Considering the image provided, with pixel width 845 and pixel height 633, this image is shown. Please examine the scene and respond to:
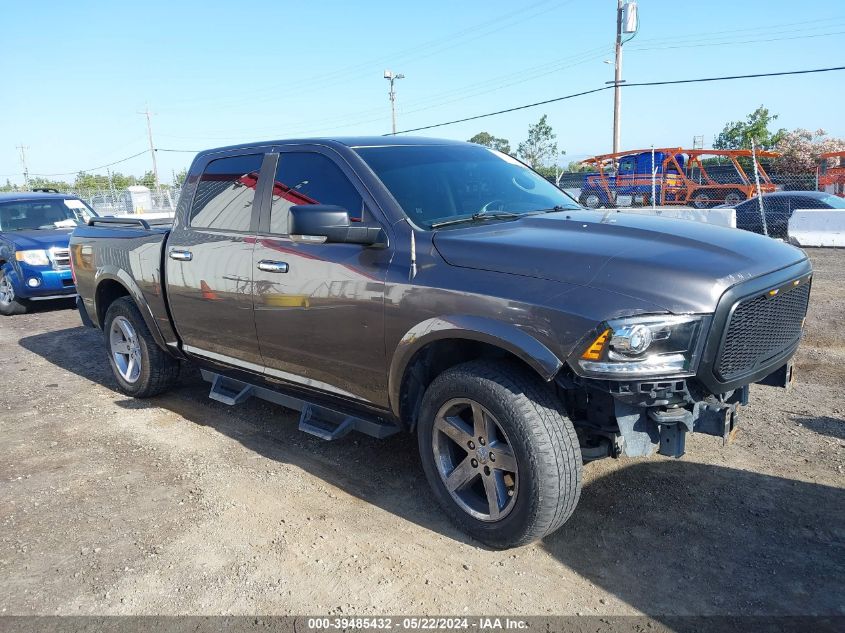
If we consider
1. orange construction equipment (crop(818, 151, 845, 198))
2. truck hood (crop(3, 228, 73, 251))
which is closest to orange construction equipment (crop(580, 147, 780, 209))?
orange construction equipment (crop(818, 151, 845, 198))

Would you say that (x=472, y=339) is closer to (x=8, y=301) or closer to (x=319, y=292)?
(x=319, y=292)

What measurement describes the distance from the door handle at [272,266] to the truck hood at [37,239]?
733cm

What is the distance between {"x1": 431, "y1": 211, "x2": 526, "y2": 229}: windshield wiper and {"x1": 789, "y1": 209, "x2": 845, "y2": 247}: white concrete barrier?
41.0ft

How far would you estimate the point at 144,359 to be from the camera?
5.49m

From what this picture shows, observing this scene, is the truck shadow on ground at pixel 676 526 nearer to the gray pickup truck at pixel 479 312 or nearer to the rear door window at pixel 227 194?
the gray pickup truck at pixel 479 312

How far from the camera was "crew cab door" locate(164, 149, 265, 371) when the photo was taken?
4.31m

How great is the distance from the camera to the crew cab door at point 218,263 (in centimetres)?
431

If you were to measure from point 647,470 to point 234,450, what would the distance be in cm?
270

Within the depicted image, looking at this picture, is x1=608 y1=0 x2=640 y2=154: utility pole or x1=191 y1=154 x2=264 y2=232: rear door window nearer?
x1=191 y1=154 x2=264 y2=232: rear door window

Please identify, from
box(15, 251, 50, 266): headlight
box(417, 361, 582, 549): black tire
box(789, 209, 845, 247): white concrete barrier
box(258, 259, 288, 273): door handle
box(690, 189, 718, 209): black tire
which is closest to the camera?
box(417, 361, 582, 549): black tire

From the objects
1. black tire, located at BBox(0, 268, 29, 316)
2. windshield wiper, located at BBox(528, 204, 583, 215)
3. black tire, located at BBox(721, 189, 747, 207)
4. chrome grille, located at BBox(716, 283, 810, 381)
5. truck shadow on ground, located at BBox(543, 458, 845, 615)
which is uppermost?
windshield wiper, located at BBox(528, 204, 583, 215)

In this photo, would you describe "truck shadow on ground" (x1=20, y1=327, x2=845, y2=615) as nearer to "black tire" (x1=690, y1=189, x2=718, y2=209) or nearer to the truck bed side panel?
the truck bed side panel

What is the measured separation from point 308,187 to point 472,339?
1599mm

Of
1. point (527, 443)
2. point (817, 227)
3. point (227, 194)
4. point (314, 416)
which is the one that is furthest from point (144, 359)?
point (817, 227)
